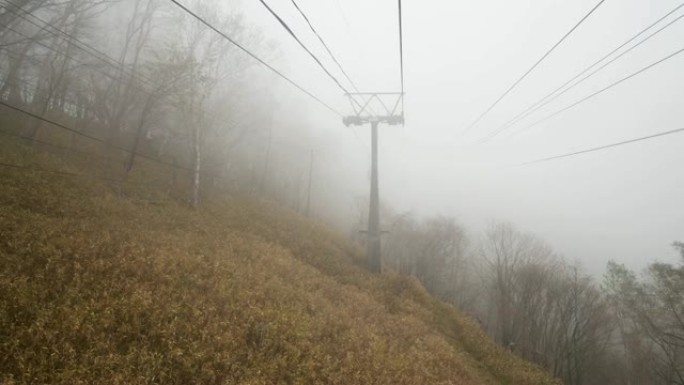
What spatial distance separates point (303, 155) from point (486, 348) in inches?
1562

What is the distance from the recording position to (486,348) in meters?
18.6

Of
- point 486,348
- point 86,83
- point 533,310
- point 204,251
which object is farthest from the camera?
point 533,310

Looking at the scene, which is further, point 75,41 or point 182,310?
point 75,41

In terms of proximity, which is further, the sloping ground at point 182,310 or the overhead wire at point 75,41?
the overhead wire at point 75,41

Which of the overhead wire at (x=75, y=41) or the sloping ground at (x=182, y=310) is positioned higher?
the overhead wire at (x=75, y=41)

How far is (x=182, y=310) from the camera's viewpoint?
33.0ft

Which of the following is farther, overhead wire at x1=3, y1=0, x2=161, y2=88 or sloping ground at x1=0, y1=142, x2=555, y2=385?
overhead wire at x1=3, y1=0, x2=161, y2=88

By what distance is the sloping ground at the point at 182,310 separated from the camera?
768 centimetres

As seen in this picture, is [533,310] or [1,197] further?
[533,310]

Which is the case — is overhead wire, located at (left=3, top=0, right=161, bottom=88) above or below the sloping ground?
above

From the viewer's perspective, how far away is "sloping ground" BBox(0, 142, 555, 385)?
7676 millimetres

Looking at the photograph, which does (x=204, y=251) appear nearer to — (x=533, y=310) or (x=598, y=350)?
(x=533, y=310)

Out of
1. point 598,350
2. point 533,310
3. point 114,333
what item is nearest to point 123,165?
point 114,333

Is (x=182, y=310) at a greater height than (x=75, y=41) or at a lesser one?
lesser
